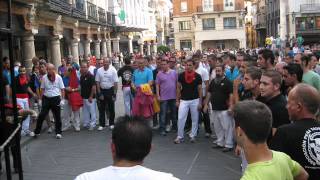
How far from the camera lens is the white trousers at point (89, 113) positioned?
1195 centimetres

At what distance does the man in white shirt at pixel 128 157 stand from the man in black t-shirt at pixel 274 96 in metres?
2.35

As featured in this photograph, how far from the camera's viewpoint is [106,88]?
1189 centimetres

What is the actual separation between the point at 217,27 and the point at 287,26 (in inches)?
571

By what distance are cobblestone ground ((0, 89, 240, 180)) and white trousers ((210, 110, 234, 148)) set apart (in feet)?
0.78

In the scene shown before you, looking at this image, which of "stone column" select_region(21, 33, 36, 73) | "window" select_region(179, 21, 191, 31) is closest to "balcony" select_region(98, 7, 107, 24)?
"stone column" select_region(21, 33, 36, 73)

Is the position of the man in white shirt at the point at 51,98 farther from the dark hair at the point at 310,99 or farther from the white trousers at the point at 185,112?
the dark hair at the point at 310,99

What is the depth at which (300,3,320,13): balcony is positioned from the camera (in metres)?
51.7

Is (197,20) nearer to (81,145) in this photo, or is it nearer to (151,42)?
(151,42)

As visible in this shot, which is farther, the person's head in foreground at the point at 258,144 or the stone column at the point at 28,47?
the stone column at the point at 28,47

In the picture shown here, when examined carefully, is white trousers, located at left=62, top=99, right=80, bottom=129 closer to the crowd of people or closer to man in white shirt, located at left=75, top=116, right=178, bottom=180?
the crowd of people

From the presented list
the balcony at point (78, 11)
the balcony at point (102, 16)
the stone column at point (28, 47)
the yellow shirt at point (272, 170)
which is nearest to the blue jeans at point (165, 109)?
the stone column at point (28, 47)

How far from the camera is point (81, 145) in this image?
10109 millimetres

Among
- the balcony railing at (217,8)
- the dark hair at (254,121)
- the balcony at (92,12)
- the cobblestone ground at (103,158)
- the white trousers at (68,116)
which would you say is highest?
the balcony railing at (217,8)

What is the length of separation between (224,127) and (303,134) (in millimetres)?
5594
